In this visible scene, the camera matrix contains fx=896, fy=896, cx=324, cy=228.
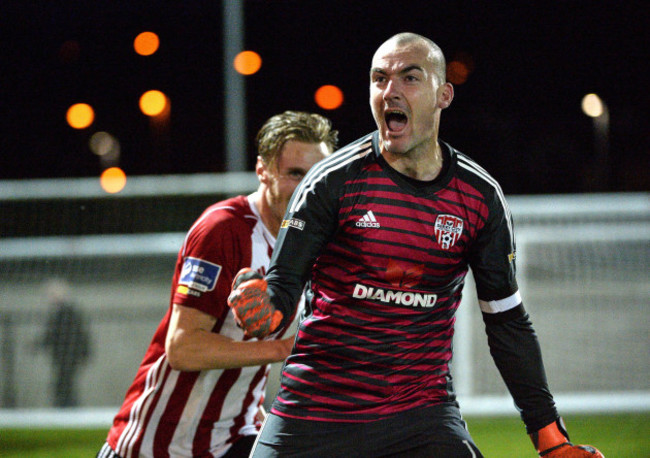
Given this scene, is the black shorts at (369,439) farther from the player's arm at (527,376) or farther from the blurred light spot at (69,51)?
the blurred light spot at (69,51)

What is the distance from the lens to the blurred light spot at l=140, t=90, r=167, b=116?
35031 millimetres

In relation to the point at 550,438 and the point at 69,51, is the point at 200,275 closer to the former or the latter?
the point at 550,438

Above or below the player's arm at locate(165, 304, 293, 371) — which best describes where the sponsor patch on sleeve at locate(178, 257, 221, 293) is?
above

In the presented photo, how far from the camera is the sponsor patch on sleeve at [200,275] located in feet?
10.1

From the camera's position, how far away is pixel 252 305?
2.31 m

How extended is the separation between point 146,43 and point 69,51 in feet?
10.2

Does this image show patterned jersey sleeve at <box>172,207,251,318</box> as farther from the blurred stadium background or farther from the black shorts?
the blurred stadium background

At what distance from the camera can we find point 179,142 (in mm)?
36875

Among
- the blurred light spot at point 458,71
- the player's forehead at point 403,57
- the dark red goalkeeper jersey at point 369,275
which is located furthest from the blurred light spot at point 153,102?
the dark red goalkeeper jersey at point 369,275

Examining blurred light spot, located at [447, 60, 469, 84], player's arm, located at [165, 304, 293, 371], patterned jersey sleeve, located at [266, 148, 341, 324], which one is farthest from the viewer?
blurred light spot, located at [447, 60, 469, 84]

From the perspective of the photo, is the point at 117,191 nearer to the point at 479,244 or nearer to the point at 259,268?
the point at 259,268

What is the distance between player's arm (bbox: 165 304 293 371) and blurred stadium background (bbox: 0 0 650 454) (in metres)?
4.27

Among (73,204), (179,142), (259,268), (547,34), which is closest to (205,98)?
(179,142)

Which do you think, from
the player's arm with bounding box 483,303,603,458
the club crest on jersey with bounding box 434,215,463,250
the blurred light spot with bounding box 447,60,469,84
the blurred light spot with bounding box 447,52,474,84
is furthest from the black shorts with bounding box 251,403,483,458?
the blurred light spot with bounding box 447,60,469,84
